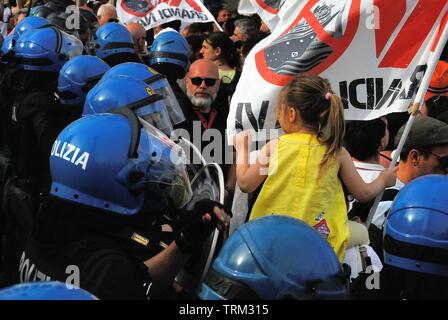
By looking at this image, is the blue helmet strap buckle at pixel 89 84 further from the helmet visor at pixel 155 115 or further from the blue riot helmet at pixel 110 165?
the blue riot helmet at pixel 110 165

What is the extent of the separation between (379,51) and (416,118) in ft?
1.67

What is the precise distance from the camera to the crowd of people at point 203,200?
7.39 feet

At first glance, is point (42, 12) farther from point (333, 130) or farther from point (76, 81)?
point (333, 130)

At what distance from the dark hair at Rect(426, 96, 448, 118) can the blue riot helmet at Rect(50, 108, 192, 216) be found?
3.84 m

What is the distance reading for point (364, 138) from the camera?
4.48 meters

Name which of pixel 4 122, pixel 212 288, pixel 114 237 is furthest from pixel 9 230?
pixel 212 288

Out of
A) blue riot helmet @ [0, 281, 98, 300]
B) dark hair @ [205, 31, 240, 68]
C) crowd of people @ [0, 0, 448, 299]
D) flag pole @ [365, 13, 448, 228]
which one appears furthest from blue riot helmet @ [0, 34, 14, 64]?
blue riot helmet @ [0, 281, 98, 300]

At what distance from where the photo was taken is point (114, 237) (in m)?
2.77

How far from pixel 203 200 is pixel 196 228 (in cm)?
13

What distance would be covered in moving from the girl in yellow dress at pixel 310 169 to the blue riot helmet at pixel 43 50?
9.04 ft

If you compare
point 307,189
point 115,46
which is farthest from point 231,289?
point 115,46

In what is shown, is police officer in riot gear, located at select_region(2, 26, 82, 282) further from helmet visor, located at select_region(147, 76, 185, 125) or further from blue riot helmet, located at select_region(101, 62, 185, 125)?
helmet visor, located at select_region(147, 76, 185, 125)

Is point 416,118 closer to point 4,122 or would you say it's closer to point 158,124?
point 158,124
